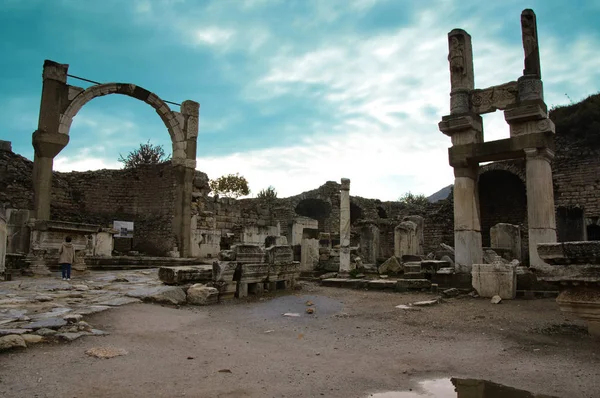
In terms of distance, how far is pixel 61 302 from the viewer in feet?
19.9

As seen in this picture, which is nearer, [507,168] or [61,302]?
[61,302]

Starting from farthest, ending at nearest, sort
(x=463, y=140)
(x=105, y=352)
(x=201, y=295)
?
1. (x=463, y=140)
2. (x=201, y=295)
3. (x=105, y=352)

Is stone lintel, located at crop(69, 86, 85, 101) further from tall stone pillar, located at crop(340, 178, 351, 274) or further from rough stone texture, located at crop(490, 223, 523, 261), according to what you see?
rough stone texture, located at crop(490, 223, 523, 261)

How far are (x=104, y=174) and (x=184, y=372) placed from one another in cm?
1774

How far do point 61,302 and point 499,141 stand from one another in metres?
8.47

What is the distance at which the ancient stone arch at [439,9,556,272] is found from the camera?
8.70 m

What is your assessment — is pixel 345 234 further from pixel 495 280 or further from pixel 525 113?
pixel 525 113

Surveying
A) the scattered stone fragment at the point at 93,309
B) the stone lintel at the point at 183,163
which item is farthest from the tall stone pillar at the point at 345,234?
the scattered stone fragment at the point at 93,309

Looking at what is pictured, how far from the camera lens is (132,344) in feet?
14.7

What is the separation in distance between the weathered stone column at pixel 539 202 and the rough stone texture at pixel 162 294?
6.61 metres

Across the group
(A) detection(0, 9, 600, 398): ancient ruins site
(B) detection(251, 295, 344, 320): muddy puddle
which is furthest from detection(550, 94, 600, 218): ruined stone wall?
(B) detection(251, 295, 344, 320): muddy puddle

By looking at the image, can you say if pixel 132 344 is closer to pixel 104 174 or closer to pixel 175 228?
pixel 175 228

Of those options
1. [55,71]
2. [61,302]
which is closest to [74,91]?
[55,71]

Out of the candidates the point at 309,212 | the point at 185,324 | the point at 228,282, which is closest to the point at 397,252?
the point at 228,282
